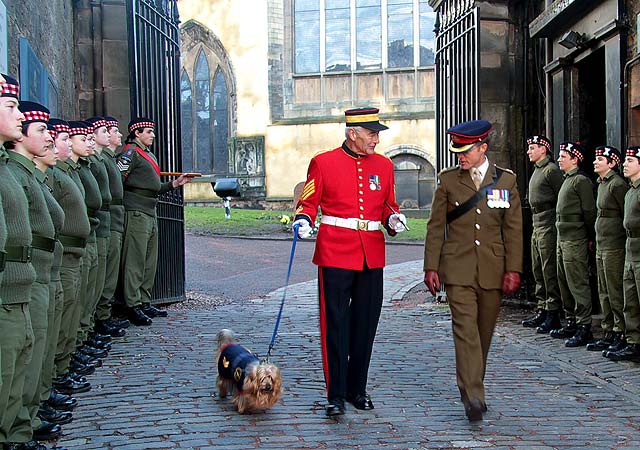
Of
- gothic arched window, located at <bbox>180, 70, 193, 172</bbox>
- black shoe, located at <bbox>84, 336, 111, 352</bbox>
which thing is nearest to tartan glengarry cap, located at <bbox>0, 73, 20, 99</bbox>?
black shoe, located at <bbox>84, 336, 111, 352</bbox>

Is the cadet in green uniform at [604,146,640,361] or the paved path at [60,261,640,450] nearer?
the paved path at [60,261,640,450]

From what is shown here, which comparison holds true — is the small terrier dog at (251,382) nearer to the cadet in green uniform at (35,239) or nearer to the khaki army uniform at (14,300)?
the cadet in green uniform at (35,239)

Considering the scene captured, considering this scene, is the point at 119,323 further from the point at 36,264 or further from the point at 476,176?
the point at 476,176

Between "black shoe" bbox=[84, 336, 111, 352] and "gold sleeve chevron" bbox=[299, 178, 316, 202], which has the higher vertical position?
"gold sleeve chevron" bbox=[299, 178, 316, 202]

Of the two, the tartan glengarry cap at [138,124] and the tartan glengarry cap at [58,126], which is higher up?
the tartan glengarry cap at [138,124]

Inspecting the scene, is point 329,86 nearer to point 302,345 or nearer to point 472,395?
point 302,345

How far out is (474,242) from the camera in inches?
249

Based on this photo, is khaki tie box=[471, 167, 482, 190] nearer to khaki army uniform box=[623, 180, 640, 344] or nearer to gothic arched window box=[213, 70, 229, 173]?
khaki army uniform box=[623, 180, 640, 344]

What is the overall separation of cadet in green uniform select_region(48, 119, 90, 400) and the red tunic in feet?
5.33

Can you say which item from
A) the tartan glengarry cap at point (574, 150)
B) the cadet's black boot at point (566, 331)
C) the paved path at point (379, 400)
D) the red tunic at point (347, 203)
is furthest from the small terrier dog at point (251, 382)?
the tartan glengarry cap at point (574, 150)

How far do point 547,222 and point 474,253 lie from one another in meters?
4.07

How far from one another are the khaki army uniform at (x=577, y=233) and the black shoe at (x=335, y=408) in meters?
A: 4.05

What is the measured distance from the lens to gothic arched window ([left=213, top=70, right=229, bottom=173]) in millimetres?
37875

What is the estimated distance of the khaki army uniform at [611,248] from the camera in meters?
8.59
